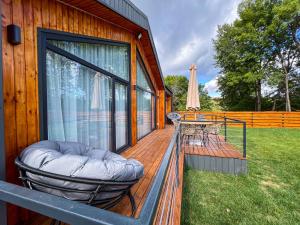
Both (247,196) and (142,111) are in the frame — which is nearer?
(247,196)

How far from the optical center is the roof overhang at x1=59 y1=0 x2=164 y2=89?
267 cm

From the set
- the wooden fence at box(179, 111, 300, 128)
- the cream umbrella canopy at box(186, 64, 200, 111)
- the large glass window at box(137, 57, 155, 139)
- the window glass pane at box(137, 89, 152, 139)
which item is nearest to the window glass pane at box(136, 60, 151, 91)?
the large glass window at box(137, 57, 155, 139)

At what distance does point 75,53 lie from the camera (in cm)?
263

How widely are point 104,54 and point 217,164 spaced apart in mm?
3824

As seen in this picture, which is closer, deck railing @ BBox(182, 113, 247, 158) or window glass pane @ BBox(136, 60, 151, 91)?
deck railing @ BBox(182, 113, 247, 158)

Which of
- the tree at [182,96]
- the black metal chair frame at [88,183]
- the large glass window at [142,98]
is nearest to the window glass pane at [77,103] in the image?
the black metal chair frame at [88,183]

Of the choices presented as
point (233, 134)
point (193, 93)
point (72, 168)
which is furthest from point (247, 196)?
point (233, 134)

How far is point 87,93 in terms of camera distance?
2.89m

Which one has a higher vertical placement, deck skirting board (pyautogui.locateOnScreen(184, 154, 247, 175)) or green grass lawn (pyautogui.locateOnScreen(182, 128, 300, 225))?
deck skirting board (pyautogui.locateOnScreen(184, 154, 247, 175))

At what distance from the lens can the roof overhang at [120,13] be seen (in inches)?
105

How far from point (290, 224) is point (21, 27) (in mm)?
4272

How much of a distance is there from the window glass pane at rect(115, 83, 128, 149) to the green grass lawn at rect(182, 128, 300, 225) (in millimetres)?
1806

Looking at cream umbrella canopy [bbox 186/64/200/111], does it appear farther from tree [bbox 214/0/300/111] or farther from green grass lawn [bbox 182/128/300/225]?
tree [bbox 214/0/300/111]

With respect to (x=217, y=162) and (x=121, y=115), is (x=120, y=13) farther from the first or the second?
(x=217, y=162)
